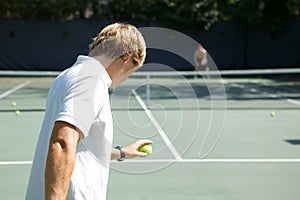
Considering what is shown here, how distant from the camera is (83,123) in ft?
6.94

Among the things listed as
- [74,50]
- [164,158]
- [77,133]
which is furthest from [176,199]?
[74,50]

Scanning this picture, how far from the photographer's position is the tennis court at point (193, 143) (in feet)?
17.7

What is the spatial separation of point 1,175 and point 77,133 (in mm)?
4076

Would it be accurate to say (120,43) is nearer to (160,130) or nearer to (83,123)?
(83,123)

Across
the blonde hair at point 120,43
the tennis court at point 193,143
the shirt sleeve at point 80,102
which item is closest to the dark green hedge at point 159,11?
the tennis court at point 193,143

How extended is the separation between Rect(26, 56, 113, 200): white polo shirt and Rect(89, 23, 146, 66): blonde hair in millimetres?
64

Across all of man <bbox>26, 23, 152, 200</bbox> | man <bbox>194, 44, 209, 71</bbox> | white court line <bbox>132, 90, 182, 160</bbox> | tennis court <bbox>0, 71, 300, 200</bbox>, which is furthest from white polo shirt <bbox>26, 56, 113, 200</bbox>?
man <bbox>194, 44, 209, 71</bbox>

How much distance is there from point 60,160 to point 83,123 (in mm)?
161

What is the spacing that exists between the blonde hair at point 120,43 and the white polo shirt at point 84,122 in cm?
6

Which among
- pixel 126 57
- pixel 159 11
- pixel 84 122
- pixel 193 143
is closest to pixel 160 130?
pixel 193 143

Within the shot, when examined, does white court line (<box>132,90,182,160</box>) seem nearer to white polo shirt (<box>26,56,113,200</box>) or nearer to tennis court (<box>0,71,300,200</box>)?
tennis court (<box>0,71,300,200</box>)

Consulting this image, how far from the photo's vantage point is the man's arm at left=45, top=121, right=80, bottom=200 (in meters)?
2.06

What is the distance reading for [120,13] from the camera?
25297mm

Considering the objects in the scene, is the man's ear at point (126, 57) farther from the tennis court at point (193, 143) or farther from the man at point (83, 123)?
the tennis court at point (193, 143)
